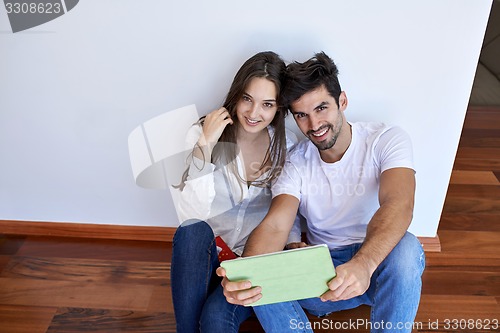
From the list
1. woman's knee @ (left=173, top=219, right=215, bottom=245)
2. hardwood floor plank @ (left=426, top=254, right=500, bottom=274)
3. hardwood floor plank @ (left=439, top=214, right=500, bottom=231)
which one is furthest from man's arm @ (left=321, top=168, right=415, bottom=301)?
hardwood floor plank @ (left=439, top=214, right=500, bottom=231)

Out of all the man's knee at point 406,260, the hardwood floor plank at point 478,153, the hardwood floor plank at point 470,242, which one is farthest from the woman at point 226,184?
the hardwood floor plank at point 478,153

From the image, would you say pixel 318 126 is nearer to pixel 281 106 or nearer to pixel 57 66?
pixel 281 106

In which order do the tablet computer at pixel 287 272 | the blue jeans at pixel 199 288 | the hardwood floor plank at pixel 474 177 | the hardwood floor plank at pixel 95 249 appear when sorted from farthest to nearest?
the hardwood floor plank at pixel 474 177
the hardwood floor plank at pixel 95 249
the blue jeans at pixel 199 288
the tablet computer at pixel 287 272

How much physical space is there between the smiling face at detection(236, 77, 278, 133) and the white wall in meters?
0.15

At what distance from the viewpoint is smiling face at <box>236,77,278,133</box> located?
1.39 metres

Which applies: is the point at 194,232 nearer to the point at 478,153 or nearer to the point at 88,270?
the point at 88,270

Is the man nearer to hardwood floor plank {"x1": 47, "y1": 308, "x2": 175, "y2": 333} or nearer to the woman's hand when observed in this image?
the woman's hand

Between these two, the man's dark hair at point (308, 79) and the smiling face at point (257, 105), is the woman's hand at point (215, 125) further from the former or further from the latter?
the man's dark hair at point (308, 79)

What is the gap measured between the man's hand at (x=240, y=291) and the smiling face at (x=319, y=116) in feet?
1.42

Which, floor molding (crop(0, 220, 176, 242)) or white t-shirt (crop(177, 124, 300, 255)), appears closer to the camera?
white t-shirt (crop(177, 124, 300, 255))

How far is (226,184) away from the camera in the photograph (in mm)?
1573

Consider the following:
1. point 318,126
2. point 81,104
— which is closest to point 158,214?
point 81,104

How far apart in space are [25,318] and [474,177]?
1761 mm

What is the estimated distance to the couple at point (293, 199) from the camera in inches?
50.2
